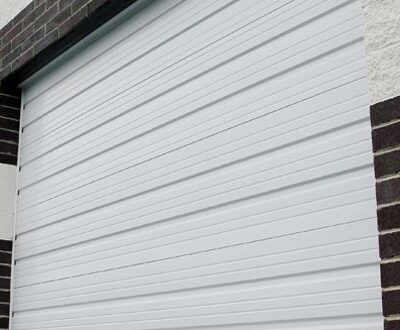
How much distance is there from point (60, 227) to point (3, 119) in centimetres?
117

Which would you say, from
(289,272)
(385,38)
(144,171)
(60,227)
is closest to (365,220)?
(289,272)

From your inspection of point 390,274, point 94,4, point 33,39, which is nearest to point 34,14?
point 33,39

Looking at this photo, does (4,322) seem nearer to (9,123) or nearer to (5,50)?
(9,123)

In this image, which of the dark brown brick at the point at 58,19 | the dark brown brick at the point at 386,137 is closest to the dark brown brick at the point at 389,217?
the dark brown brick at the point at 386,137

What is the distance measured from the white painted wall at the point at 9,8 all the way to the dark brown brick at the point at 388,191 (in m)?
3.86

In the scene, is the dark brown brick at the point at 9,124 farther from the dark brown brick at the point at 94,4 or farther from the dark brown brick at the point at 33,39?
the dark brown brick at the point at 94,4

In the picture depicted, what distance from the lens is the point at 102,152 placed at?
530cm

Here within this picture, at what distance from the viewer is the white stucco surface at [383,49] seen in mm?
3164

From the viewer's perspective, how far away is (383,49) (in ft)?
10.6

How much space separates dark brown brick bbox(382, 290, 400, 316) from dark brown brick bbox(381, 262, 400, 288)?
3 centimetres

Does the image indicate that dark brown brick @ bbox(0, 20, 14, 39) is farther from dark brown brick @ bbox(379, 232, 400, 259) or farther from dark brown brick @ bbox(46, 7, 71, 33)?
dark brown brick @ bbox(379, 232, 400, 259)

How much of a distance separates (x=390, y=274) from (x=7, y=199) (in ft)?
12.4

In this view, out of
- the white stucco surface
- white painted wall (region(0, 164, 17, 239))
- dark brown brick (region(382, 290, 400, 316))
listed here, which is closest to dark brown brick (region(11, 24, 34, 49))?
white painted wall (region(0, 164, 17, 239))

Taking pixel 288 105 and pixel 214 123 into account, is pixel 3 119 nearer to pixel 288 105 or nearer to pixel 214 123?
pixel 214 123
